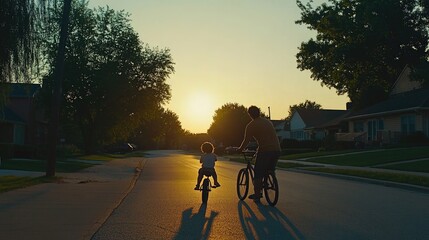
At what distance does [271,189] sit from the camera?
12.1 m

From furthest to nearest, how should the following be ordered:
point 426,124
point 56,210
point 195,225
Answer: point 426,124 < point 56,210 < point 195,225

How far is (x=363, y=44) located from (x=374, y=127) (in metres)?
7.99

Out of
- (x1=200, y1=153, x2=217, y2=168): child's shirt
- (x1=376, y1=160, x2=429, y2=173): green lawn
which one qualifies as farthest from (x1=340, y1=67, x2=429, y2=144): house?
(x1=200, y1=153, x2=217, y2=168): child's shirt

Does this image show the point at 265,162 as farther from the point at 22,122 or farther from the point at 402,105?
the point at 22,122

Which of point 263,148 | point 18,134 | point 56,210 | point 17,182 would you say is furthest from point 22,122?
point 263,148

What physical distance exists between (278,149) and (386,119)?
1365 inches

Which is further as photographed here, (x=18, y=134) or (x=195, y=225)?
(x=18, y=134)

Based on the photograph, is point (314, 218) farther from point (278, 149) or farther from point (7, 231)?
point (7, 231)

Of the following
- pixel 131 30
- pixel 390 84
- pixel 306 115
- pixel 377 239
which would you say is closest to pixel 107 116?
pixel 131 30

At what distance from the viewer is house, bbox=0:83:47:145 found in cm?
4462

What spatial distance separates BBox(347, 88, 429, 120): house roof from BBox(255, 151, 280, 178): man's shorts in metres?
28.8

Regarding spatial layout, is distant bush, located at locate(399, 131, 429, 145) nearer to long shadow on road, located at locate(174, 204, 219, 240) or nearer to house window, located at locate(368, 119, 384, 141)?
house window, located at locate(368, 119, 384, 141)

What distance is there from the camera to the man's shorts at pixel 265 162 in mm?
12047

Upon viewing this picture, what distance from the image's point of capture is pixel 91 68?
160ft
